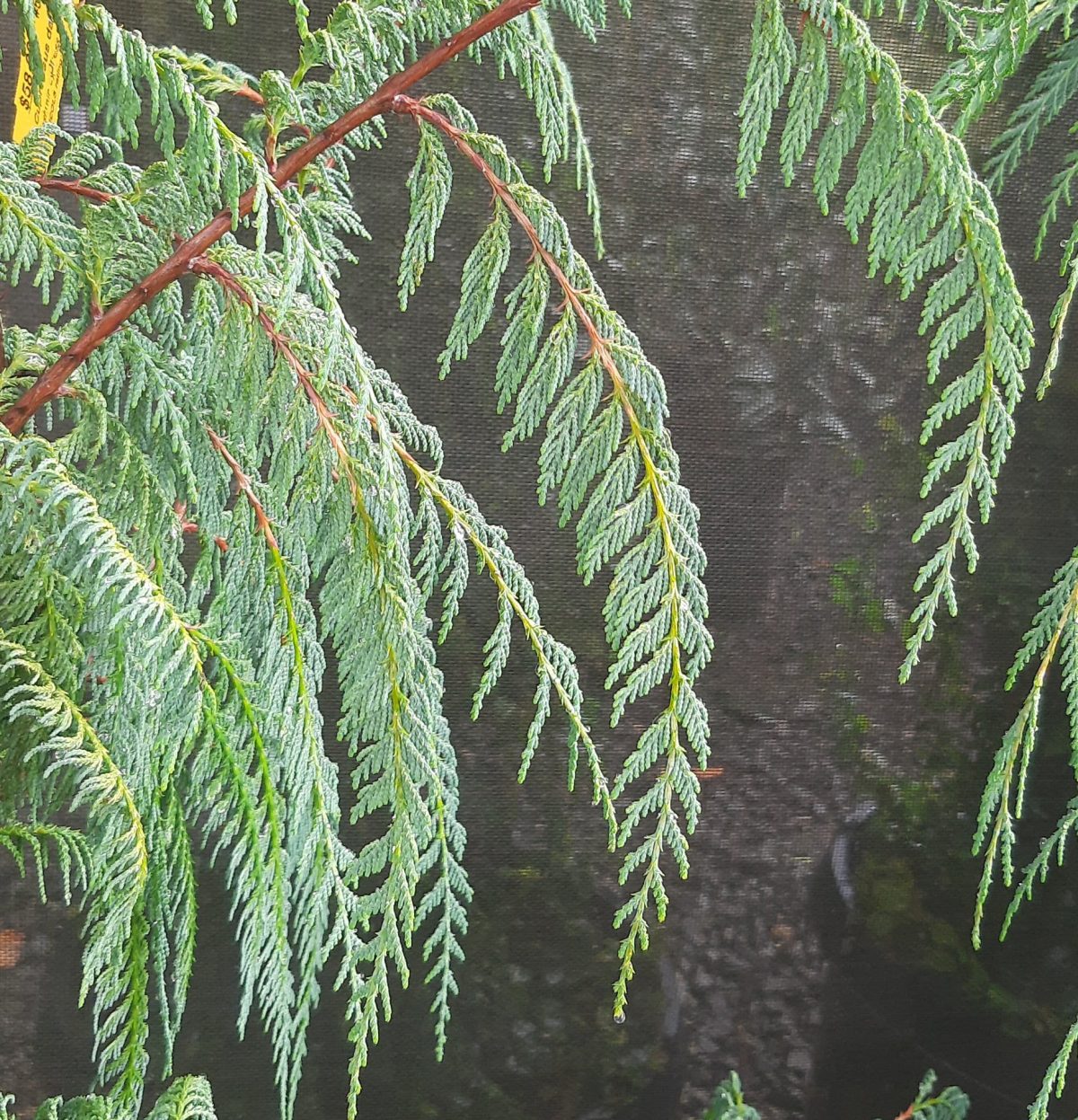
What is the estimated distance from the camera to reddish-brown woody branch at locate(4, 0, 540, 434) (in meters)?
0.53

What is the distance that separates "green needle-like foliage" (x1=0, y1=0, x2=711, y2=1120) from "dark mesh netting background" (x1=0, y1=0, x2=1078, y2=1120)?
0.78 meters

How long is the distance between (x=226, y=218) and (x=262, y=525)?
17 cm

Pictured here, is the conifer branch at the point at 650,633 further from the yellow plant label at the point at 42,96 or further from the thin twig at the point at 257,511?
the yellow plant label at the point at 42,96

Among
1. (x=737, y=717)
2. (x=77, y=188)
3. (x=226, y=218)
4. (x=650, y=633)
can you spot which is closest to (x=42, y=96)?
(x=77, y=188)

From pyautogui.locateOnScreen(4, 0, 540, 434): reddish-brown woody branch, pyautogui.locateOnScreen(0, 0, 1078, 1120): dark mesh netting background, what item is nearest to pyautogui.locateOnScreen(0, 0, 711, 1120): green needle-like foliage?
pyautogui.locateOnScreen(4, 0, 540, 434): reddish-brown woody branch

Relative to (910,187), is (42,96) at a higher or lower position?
higher

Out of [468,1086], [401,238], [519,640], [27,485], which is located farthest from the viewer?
[468,1086]

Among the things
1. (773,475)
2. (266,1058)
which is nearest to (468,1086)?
(266,1058)

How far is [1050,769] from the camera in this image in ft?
5.50

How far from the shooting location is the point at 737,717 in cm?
158

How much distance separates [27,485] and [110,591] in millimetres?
73

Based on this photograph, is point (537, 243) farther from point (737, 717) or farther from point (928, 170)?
point (737, 717)

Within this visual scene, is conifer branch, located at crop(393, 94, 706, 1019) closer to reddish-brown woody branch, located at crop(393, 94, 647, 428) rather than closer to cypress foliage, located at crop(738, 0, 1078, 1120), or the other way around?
reddish-brown woody branch, located at crop(393, 94, 647, 428)

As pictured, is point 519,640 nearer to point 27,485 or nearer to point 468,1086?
point 468,1086
